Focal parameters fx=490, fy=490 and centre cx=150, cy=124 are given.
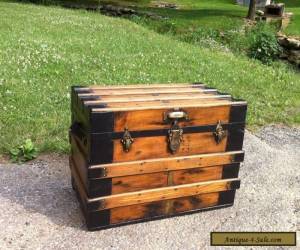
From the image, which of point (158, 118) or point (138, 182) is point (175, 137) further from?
point (138, 182)

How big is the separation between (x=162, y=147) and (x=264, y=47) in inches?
526

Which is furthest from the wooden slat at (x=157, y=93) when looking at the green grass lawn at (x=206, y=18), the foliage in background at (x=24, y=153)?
the green grass lawn at (x=206, y=18)

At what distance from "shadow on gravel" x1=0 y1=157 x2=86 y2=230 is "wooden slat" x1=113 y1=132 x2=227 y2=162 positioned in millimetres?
951

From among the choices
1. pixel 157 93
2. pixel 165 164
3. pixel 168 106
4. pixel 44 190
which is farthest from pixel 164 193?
pixel 44 190

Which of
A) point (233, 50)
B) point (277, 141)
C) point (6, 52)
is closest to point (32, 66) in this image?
point (6, 52)

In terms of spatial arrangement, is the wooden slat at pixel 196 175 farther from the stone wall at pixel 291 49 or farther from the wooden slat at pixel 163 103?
the stone wall at pixel 291 49

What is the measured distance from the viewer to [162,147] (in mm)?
5121

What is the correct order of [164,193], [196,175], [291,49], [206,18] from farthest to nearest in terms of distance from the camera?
[206,18] < [291,49] < [196,175] < [164,193]

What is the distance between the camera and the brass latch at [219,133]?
17.5 feet

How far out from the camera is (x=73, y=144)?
18.9 ft

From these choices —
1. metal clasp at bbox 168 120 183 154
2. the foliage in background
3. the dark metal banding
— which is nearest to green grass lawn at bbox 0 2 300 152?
the foliage in background

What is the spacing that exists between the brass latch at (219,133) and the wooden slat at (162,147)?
4 centimetres

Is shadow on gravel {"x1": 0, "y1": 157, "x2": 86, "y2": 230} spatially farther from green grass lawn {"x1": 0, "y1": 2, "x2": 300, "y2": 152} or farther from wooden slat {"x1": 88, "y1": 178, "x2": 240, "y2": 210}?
green grass lawn {"x1": 0, "y1": 2, "x2": 300, "y2": 152}

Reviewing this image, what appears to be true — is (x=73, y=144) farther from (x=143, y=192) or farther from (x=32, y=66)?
(x=32, y=66)
